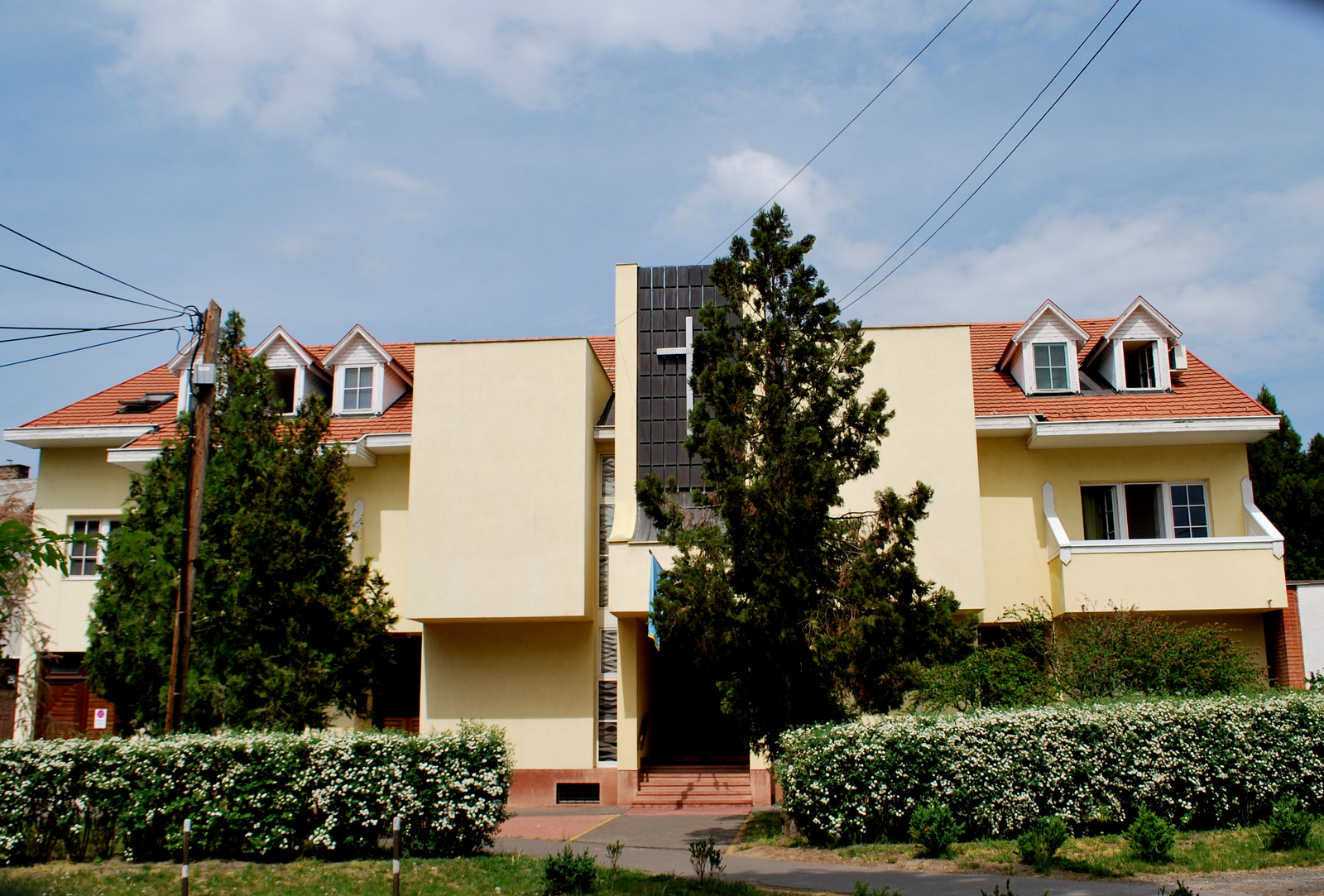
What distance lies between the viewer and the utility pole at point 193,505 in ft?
46.5

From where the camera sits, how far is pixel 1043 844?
456 inches

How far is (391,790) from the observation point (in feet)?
40.8

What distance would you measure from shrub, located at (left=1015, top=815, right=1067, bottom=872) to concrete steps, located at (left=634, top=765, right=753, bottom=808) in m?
8.10

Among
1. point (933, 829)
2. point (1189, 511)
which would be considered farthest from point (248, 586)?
point (1189, 511)

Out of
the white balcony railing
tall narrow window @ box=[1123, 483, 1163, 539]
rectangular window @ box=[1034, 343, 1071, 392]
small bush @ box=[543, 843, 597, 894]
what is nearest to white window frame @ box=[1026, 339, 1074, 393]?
rectangular window @ box=[1034, 343, 1071, 392]

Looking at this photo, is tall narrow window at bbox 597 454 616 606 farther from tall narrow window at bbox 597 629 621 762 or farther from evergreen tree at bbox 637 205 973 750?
evergreen tree at bbox 637 205 973 750

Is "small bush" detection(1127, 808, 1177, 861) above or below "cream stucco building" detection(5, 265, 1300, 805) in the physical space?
below

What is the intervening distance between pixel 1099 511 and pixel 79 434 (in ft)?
72.5

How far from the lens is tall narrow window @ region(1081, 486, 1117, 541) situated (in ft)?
69.6

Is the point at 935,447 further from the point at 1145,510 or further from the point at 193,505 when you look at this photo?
the point at 193,505

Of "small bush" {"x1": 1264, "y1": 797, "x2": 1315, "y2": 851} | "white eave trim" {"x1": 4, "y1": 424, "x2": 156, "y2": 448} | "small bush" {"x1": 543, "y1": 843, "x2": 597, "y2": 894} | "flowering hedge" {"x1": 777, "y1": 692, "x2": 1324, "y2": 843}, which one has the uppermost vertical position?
"white eave trim" {"x1": 4, "y1": 424, "x2": 156, "y2": 448}

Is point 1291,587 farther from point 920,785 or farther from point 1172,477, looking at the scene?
point 920,785

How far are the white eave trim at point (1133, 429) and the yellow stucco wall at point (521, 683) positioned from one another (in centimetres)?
919

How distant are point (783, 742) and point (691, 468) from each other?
809 cm
